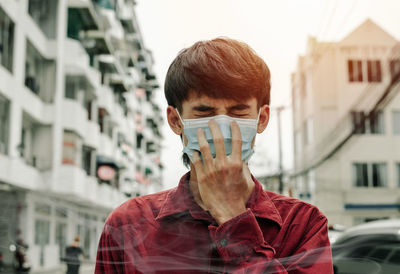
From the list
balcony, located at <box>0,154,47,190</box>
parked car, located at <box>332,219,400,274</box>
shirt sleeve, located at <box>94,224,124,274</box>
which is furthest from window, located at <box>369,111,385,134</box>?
balcony, located at <box>0,154,47,190</box>

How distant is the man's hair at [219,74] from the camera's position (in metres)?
0.82

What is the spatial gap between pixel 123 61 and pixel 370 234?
0.94m

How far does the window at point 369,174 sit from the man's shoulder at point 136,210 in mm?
820

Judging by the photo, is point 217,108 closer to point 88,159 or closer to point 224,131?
point 224,131

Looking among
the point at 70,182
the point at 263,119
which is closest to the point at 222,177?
the point at 263,119

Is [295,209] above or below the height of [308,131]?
below

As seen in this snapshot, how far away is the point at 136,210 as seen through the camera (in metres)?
0.96

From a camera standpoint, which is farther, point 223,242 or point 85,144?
point 85,144

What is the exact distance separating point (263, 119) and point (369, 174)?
952 mm

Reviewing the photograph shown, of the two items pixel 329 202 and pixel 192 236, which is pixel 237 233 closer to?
pixel 192 236

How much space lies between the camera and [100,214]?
157 centimetres

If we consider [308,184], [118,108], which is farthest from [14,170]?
[308,184]

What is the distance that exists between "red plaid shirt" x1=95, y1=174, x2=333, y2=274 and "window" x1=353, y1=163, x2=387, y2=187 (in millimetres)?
747

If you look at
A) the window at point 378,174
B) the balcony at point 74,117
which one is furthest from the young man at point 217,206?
the balcony at point 74,117
